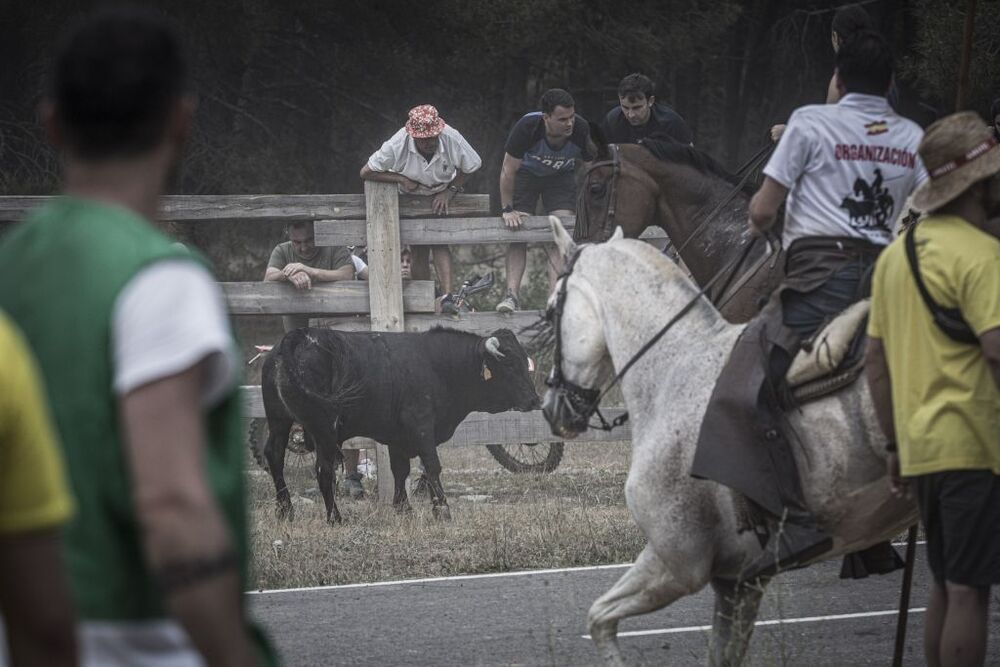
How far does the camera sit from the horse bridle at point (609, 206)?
8617 mm

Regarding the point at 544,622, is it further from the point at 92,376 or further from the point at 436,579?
the point at 92,376

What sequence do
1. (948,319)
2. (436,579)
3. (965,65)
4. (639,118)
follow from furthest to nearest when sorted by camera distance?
(639,118) < (436,579) < (965,65) < (948,319)

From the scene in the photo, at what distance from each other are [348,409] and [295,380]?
46 centimetres

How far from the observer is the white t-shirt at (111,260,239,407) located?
6.91ft

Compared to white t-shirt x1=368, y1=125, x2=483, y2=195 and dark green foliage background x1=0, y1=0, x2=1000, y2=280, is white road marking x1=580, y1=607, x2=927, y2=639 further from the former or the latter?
dark green foliage background x1=0, y1=0, x2=1000, y2=280

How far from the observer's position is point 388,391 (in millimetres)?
11781

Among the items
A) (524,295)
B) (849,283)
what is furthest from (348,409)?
(524,295)

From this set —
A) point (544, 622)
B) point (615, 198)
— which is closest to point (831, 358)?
point (544, 622)

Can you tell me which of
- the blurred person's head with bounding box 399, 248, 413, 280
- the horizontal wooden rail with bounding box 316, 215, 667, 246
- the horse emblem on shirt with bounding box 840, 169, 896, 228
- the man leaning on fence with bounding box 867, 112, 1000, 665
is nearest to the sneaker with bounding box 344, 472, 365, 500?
the blurred person's head with bounding box 399, 248, 413, 280

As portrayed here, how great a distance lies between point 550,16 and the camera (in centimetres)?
1772

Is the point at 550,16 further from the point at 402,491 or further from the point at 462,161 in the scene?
the point at 402,491

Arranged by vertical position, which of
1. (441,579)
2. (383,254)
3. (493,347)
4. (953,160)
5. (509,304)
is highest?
(953,160)

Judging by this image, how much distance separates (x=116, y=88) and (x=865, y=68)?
3800mm

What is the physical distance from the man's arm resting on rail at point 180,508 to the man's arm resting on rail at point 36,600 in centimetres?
13
